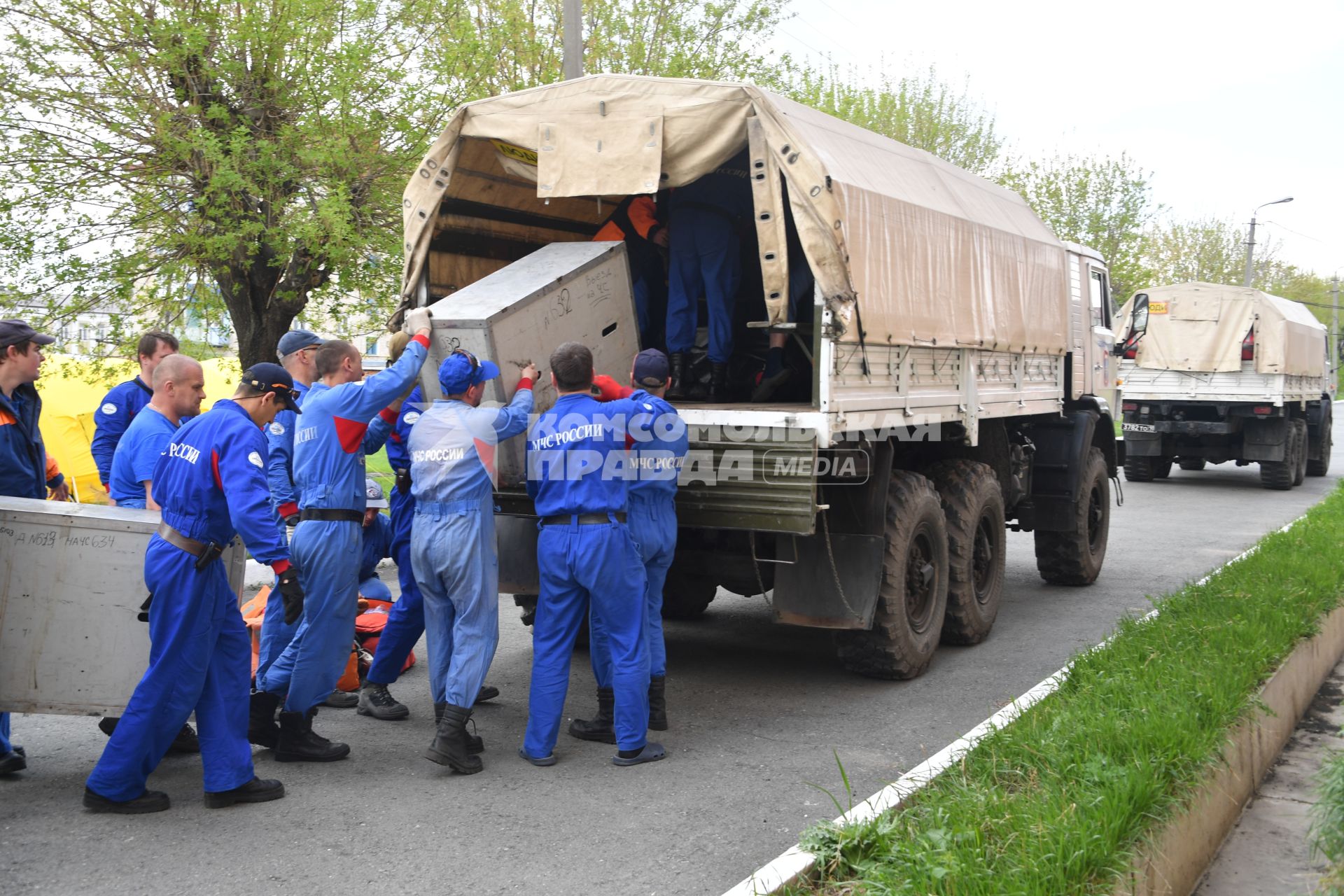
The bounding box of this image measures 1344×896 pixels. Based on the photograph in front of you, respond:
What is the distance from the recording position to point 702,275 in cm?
695

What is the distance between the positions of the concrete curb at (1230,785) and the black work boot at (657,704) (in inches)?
96.4

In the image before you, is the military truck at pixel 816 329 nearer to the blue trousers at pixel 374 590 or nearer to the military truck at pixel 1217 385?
the blue trousers at pixel 374 590

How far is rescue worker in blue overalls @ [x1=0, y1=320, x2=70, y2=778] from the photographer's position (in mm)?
4973

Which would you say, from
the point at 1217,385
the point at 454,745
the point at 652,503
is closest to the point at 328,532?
the point at 454,745

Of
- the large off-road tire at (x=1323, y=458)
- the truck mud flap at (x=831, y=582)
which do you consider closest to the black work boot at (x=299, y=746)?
the truck mud flap at (x=831, y=582)

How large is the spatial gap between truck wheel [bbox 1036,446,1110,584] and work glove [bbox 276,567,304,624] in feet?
21.6

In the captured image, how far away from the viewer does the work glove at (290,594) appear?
460cm

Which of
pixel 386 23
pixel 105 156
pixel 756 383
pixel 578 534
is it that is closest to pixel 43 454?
pixel 578 534

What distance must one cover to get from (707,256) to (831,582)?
6.73 ft

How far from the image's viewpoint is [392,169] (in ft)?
39.1

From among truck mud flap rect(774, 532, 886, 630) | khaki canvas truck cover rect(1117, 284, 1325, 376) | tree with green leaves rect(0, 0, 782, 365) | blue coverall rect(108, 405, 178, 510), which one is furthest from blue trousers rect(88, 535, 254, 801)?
khaki canvas truck cover rect(1117, 284, 1325, 376)

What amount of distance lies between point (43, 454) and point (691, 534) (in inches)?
128

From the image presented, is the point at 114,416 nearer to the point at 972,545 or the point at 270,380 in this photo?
the point at 270,380

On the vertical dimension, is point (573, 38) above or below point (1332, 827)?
above
